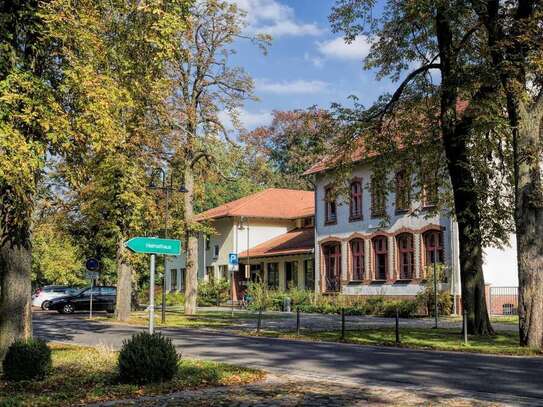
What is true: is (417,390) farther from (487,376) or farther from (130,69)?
(130,69)

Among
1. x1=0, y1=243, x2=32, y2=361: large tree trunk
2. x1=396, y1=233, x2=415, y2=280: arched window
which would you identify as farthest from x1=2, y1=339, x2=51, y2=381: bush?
x1=396, y1=233, x2=415, y2=280: arched window

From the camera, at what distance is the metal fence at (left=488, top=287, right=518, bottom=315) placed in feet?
106

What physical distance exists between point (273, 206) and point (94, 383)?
144ft

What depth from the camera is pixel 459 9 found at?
18.8 meters

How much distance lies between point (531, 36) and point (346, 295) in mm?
25114

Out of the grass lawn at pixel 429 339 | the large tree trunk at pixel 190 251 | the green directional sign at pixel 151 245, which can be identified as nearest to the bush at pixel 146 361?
the green directional sign at pixel 151 245

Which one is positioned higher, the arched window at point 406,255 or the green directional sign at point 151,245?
the arched window at point 406,255

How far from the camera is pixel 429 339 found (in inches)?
777

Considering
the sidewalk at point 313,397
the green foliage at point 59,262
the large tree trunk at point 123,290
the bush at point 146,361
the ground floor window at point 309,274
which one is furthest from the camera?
the green foliage at point 59,262

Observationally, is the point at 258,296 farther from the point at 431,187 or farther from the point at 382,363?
the point at 382,363

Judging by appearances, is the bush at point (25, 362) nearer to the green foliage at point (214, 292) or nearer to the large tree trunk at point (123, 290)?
the large tree trunk at point (123, 290)

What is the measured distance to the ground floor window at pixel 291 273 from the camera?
157 feet

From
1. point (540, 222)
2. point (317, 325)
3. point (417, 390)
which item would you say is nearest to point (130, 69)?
point (417, 390)

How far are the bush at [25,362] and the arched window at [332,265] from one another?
32086mm
